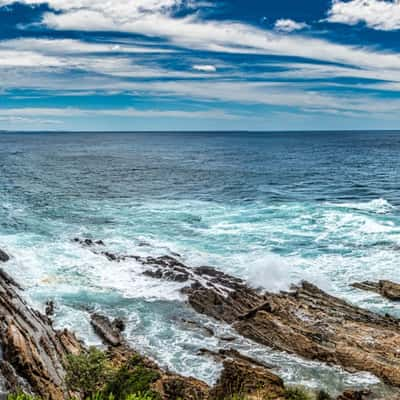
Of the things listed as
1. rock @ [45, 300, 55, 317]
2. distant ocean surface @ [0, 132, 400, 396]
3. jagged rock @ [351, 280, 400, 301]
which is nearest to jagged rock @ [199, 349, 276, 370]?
distant ocean surface @ [0, 132, 400, 396]

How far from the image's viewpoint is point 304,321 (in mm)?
26062

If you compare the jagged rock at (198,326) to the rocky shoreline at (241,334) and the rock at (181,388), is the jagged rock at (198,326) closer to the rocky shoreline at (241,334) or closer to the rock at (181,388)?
the rocky shoreline at (241,334)

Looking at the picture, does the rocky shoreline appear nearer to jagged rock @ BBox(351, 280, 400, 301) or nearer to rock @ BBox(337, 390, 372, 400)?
rock @ BBox(337, 390, 372, 400)

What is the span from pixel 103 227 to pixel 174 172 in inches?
2040

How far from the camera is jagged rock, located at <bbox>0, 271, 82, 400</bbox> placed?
17031 millimetres

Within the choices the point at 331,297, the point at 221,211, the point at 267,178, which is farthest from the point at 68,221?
the point at 267,178

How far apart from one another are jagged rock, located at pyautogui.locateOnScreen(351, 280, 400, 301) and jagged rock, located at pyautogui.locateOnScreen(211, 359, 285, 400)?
13.6 metres

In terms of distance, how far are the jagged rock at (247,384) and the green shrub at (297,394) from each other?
22cm

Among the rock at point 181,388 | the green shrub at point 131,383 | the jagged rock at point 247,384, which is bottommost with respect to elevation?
the rock at point 181,388

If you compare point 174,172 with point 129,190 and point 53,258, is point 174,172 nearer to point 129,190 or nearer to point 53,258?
point 129,190

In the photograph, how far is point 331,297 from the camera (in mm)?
29375

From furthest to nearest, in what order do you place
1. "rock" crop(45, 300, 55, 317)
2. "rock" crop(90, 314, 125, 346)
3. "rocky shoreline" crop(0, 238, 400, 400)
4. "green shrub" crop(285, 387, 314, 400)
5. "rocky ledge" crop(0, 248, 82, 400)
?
"rock" crop(45, 300, 55, 317)
"rock" crop(90, 314, 125, 346)
"green shrub" crop(285, 387, 314, 400)
"rocky shoreline" crop(0, 238, 400, 400)
"rocky ledge" crop(0, 248, 82, 400)

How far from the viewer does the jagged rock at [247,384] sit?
19.1 m

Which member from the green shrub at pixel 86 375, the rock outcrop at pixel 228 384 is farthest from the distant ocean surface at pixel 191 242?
the green shrub at pixel 86 375
